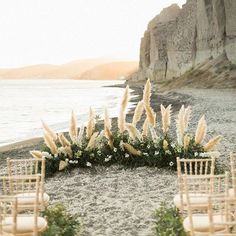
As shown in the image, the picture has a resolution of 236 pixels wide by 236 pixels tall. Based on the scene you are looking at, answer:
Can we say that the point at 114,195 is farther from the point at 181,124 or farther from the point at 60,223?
the point at 181,124

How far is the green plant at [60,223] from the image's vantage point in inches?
260

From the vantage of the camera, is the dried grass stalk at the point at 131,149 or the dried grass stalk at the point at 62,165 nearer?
the dried grass stalk at the point at 62,165

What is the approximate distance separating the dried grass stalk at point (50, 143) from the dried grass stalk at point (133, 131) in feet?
5.68

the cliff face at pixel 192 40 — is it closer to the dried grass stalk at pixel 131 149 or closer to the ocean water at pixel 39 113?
the ocean water at pixel 39 113

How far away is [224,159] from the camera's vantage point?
12328mm

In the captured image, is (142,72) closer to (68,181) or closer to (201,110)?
(201,110)

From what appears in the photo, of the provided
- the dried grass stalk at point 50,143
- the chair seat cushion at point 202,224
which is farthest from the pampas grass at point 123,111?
the chair seat cushion at point 202,224

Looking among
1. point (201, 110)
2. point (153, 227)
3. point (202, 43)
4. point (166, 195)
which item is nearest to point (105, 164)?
point (166, 195)

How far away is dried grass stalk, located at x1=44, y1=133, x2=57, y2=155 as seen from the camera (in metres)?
10.3

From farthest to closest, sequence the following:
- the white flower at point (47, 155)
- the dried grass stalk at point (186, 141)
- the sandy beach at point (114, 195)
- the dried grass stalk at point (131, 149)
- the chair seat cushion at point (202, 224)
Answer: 1. the dried grass stalk at point (131, 149)
2. the dried grass stalk at point (186, 141)
3. the white flower at point (47, 155)
4. the sandy beach at point (114, 195)
5. the chair seat cushion at point (202, 224)

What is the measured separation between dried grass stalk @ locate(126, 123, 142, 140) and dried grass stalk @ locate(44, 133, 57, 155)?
1732 mm

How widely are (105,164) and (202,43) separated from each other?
57268 mm

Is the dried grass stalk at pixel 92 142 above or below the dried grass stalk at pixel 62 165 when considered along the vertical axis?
above

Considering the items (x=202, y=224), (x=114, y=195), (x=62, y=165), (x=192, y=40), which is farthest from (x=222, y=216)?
(x=192, y=40)
